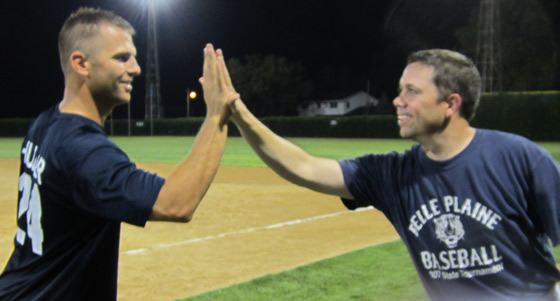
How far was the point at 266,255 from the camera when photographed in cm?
770

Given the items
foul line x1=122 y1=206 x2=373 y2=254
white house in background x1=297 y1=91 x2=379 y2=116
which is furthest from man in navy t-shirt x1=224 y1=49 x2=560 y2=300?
white house in background x1=297 y1=91 x2=379 y2=116

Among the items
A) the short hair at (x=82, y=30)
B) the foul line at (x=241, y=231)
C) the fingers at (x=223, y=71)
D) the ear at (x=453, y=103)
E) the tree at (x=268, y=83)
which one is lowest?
the tree at (x=268, y=83)

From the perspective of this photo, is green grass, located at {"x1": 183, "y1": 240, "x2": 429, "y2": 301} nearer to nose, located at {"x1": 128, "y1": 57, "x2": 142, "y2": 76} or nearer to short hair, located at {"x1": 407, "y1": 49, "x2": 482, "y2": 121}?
short hair, located at {"x1": 407, "y1": 49, "x2": 482, "y2": 121}

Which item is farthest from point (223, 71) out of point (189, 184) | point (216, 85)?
point (189, 184)

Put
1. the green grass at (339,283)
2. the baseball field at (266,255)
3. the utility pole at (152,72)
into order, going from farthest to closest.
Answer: the utility pole at (152,72)
the baseball field at (266,255)
the green grass at (339,283)

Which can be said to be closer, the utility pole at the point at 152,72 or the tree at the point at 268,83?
the utility pole at the point at 152,72

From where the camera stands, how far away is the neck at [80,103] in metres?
2.57

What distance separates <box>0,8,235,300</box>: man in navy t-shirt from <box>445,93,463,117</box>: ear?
114cm

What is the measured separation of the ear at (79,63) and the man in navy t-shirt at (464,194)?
76 centimetres

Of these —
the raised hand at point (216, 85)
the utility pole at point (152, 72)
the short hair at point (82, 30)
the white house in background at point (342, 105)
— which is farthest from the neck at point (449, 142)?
the white house in background at point (342, 105)

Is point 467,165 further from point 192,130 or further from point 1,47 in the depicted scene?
point 1,47

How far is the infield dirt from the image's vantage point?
6688 mm

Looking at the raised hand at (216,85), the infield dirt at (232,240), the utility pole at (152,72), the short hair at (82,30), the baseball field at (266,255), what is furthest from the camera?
the utility pole at (152,72)

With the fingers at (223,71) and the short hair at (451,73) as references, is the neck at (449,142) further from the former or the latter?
the fingers at (223,71)
